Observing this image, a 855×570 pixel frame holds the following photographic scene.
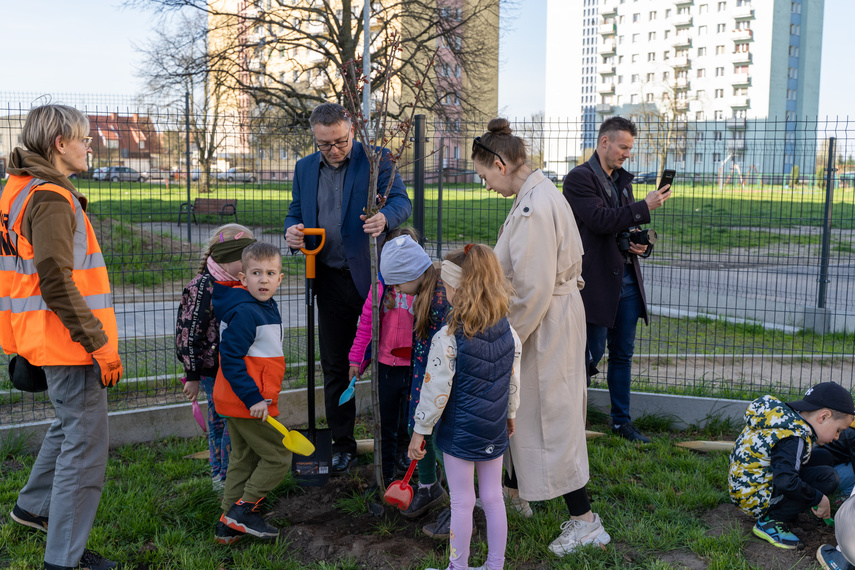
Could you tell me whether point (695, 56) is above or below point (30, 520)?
above

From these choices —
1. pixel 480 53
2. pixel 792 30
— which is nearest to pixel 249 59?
pixel 480 53

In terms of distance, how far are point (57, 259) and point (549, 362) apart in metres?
2.18

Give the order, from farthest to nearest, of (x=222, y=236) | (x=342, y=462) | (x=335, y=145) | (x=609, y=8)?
(x=609, y=8) < (x=342, y=462) < (x=335, y=145) < (x=222, y=236)

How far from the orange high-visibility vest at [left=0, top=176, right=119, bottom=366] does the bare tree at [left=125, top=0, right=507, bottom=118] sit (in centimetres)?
1642

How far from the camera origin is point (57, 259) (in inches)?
110

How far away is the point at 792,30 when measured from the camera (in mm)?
73625

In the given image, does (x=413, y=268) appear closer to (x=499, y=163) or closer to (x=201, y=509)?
(x=499, y=163)

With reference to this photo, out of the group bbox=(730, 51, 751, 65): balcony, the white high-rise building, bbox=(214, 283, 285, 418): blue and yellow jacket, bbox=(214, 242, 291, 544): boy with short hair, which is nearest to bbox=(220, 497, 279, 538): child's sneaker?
bbox=(214, 242, 291, 544): boy with short hair

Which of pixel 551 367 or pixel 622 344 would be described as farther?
pixel 622 344

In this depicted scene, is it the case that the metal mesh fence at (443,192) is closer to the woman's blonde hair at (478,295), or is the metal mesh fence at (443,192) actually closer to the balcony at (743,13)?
the woman's blonde hair at (478,295)

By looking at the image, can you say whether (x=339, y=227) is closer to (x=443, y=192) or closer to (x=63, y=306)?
(x=63, y=306)

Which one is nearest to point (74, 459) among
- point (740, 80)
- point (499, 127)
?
point (499, 127)

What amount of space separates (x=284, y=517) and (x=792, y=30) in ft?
278

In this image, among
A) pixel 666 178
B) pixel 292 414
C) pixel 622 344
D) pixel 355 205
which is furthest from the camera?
pixel 292 414
